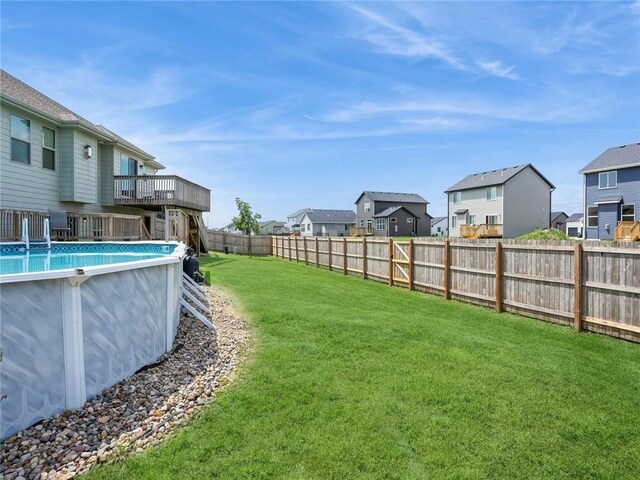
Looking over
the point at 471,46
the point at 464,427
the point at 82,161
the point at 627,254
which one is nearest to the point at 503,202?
the point at 471,46

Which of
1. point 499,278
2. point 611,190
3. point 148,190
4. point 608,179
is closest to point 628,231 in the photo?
point 611,190

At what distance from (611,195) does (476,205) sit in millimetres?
13539

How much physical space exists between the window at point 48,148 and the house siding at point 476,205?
114 feet

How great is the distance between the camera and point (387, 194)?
55.5 meters

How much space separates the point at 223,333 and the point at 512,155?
125 ft

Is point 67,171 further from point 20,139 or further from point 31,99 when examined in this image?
point 31,99

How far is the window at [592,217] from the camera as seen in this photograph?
26812 millimetres

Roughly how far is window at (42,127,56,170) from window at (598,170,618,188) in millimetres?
31922

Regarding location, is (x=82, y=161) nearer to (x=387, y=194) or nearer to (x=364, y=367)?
(x=364, y=367)

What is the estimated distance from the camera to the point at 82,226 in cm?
1328

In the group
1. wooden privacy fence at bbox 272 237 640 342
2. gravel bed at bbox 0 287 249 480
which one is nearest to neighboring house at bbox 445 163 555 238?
wooden privacy fence at bbox 272 237 640 342

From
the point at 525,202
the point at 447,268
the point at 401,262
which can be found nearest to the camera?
the point at 447,268

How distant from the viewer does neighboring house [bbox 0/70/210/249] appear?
37.8ft

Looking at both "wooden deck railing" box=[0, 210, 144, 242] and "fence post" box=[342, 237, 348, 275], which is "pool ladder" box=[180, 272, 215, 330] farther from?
"fence post" box=[342, 237, 348, 275]
